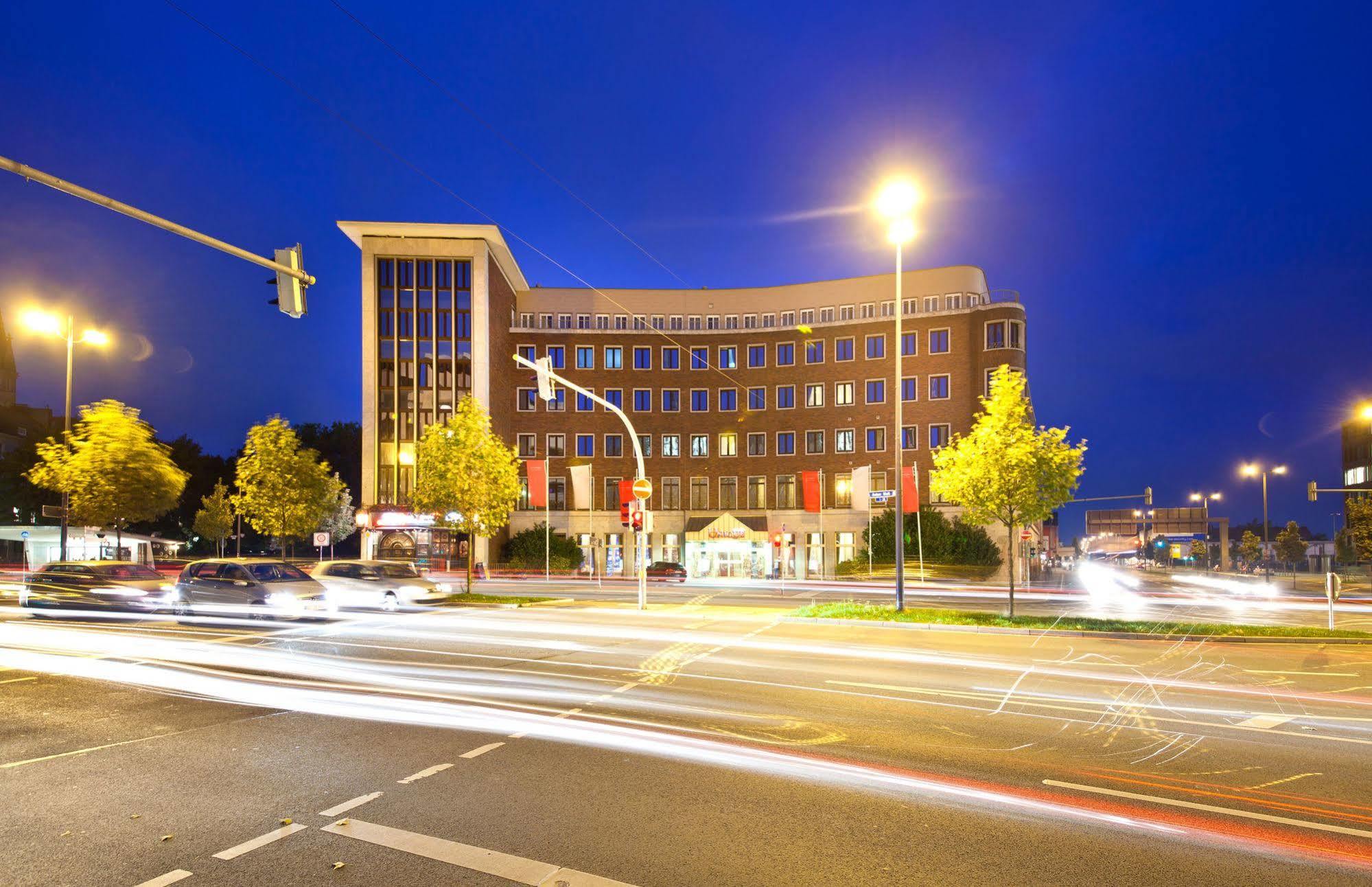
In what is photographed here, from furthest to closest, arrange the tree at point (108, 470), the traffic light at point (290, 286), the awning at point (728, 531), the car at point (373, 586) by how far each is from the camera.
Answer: the awning at point (728, 531)
the tree at point (108, 470)
the car at point (373, 586)
the traffic light at point (290, 286)

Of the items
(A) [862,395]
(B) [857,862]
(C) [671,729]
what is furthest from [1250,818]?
(A) [862,395]

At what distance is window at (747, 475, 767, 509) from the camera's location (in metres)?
57.8

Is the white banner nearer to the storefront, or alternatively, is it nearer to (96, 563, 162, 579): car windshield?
the storefront

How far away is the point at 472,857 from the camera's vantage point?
205 inches

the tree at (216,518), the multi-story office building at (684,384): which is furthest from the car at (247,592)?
the tree at (216,518)

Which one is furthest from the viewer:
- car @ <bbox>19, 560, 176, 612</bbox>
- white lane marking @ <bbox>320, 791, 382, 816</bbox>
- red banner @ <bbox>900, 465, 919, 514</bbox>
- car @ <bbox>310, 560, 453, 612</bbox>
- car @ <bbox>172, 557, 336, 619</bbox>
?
red banner @ <bbox>900, 465, 919, 514</bbox>

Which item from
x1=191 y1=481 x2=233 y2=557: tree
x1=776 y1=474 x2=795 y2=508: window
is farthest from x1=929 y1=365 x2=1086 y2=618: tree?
x1=191 y1=481 x2=233 y2=557: tree

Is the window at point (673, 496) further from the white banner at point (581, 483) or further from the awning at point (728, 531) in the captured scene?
the white banner at point (581, 483)

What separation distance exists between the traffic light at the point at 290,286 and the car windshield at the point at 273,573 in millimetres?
11254

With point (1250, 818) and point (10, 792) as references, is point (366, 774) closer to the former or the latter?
point (10, 792)

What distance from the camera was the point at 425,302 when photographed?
2170 inches

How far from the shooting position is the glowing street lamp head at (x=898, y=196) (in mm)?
19719

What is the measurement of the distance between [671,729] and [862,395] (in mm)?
49330

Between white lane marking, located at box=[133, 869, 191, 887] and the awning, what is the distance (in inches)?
1918
